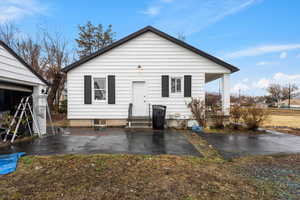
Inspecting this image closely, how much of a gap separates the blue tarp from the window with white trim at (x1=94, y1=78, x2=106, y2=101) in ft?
18.1

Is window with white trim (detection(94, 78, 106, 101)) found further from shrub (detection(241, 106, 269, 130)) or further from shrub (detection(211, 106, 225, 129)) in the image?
shrub (detection(241, 106, 269, 130))

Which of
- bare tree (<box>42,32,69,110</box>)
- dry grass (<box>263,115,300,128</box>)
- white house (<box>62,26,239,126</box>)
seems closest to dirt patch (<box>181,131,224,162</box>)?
white house (<box>62,26,239,126</box>)

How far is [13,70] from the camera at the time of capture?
221 inches

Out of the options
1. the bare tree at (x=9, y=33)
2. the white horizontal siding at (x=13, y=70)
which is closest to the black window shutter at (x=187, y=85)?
the white horizontal siding at (x=13, y=70)

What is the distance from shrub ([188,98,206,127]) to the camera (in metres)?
9.01

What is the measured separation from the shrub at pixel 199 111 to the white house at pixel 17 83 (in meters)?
7.50

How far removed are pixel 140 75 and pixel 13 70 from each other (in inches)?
225

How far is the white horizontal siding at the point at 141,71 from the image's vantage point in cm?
942

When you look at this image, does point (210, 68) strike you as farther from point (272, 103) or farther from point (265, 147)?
point (272, 103)

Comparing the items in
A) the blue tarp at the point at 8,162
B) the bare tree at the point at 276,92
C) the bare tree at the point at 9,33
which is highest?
the bare tree at the point at 9,33

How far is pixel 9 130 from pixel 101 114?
4311mm

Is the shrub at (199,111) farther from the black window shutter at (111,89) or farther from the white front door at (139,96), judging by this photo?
the black window shutter at (111,89)

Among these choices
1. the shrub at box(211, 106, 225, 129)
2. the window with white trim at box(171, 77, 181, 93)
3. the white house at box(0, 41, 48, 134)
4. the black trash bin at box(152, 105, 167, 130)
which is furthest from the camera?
the window with white trim at box(171, 77, 181, 93)

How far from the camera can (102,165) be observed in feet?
12.2
